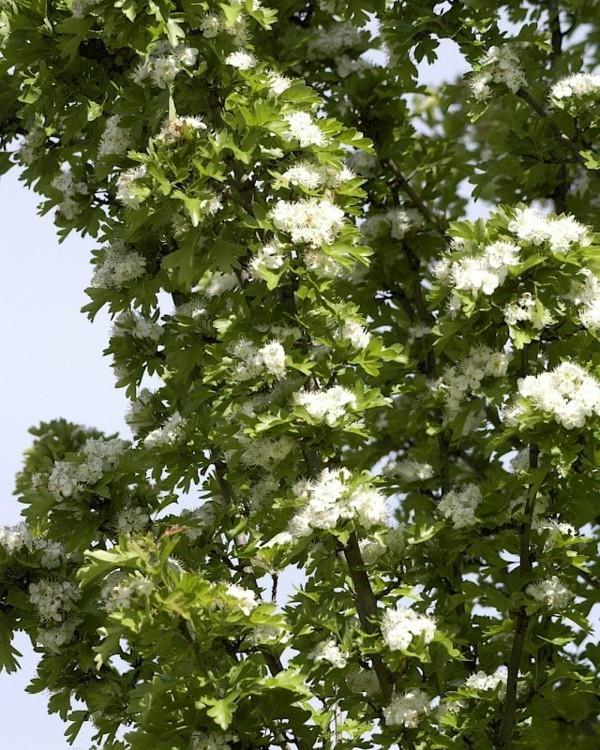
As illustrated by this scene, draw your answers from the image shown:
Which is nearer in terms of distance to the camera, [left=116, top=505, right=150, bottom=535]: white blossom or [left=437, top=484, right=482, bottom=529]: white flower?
[left=437, top=484, right=482, bottom=529]: white flower

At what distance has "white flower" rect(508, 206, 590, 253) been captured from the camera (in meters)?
6.28

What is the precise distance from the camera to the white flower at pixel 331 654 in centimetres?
657

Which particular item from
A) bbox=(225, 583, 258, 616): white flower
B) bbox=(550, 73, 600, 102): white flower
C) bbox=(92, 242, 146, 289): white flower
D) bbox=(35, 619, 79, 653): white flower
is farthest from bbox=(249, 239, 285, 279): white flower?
bbox=(550, 73, 600, 102): white flower

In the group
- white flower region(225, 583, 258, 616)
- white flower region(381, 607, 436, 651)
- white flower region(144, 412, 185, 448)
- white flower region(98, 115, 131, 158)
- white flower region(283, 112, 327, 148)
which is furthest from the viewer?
white flower region(144, 412, 185, 448)

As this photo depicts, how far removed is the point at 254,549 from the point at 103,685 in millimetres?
1121

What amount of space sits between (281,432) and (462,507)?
1.15m

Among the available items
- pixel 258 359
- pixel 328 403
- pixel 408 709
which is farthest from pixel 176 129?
pixel 408 709

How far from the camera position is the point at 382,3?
26.7 feet

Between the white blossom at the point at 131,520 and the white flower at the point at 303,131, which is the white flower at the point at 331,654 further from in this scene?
the white flower at the point at 303,131

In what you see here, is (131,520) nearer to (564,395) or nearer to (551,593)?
(551,593)

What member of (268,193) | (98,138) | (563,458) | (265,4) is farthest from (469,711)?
(265,4)

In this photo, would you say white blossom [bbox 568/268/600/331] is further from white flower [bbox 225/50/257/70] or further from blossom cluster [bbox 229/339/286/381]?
A: white flower [bbox 225/50/257/70]

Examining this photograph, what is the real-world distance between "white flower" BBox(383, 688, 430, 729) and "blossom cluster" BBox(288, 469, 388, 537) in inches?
35.3

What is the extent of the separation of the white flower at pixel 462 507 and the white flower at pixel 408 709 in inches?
35.8
